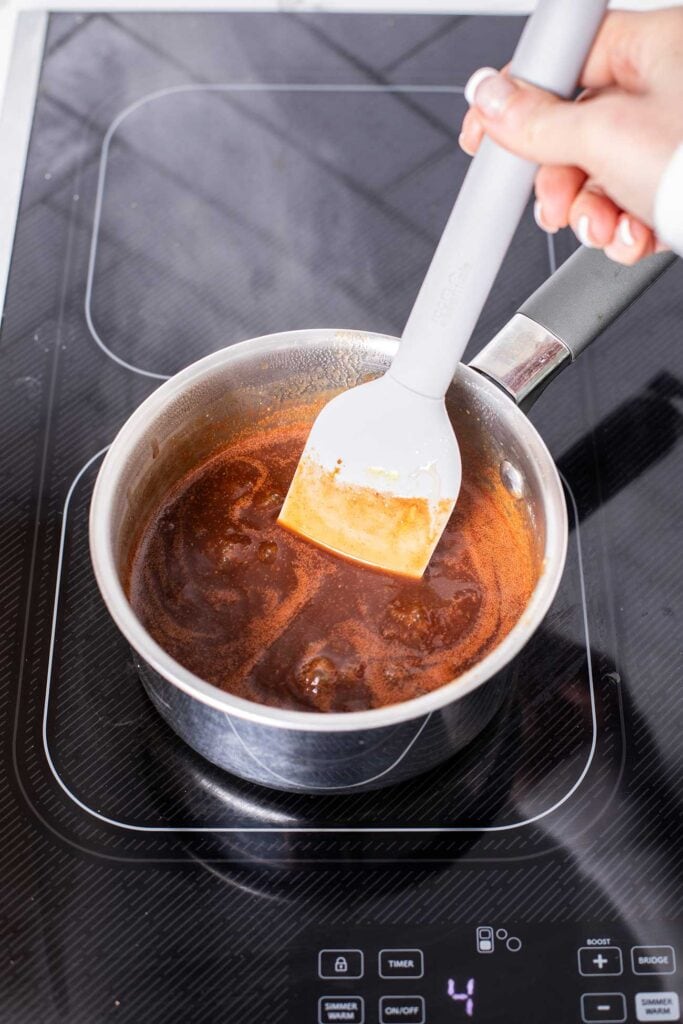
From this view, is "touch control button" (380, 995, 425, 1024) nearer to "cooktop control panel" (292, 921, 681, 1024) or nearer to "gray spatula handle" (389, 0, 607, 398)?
"cooktop control panel" (292, 921, 681, 1024)

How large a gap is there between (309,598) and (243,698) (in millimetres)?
111

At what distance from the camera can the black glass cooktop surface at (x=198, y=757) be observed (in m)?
0.73

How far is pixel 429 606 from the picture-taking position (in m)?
0.84

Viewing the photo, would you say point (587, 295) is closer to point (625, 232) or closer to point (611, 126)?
point (625, 232)

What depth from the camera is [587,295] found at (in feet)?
2.78

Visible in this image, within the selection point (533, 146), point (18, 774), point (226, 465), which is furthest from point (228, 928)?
point (533, 146)

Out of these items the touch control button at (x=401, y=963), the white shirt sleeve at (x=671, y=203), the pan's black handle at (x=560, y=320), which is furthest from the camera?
the pan's black handle at (x=560, y=320)

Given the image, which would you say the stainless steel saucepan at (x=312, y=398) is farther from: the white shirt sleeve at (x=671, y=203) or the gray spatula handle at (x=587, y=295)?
the white shirt sleeve at (x=671, y=203)

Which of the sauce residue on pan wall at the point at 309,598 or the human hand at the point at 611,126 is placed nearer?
the human hand at the point at 611,126

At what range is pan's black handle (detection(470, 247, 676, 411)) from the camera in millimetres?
827

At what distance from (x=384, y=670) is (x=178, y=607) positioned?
0.16 meters

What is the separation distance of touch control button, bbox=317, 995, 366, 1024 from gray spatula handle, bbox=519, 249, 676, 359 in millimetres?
485

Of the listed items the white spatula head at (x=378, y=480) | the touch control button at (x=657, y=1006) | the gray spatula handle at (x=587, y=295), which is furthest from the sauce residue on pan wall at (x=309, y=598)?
the touch control button at (x=657, y=1006)

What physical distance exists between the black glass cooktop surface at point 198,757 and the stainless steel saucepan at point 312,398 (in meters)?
0.06
